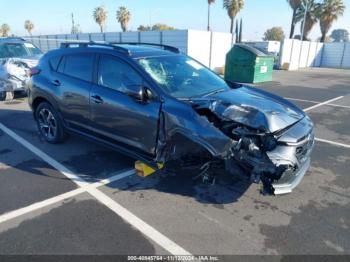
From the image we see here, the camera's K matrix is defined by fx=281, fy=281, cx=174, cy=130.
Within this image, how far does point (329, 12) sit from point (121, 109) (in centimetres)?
4070

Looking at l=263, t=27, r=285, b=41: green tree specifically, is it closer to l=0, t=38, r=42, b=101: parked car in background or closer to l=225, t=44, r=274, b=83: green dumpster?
l=225, t=44, r=274, b=83: green dumpster

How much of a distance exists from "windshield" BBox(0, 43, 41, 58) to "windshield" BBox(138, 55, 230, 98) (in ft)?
25.3

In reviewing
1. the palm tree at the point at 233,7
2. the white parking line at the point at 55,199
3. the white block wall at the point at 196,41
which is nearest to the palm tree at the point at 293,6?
the palm tree at the point at 233,7

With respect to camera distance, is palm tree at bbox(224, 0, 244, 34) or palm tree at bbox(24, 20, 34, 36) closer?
palm tree at bbox(224, 0, 244, 34)

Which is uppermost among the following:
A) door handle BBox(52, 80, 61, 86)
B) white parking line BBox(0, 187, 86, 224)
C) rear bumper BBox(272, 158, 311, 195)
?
door handle BBox(52, 80, 61, 86)

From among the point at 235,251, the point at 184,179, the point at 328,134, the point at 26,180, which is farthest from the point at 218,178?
the point at 328,134

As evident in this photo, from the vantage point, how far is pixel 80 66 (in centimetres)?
450

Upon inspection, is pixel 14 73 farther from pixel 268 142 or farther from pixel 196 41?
pixel 196 41

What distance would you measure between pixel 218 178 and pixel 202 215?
899 mm

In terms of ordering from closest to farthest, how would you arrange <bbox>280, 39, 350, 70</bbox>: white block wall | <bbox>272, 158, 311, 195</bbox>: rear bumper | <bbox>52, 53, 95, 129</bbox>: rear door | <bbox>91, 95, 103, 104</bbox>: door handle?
1. <bbox>272, 158, 311, 195</bbox>: rear bumper
2. <bbox>91, 95, 103, 104</bbox>: door handle
3. <bbox>52, 53, 95, 129</bbox>: rear door
4. <bbox>280, 39, 350, 70</bbox>: white block wall

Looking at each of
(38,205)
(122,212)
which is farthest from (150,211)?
(38,205)

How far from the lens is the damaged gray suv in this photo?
3129mm

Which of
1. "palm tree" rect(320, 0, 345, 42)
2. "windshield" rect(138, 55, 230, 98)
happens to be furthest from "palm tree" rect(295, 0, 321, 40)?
"windshield" rect(138, 55, 230, 98)

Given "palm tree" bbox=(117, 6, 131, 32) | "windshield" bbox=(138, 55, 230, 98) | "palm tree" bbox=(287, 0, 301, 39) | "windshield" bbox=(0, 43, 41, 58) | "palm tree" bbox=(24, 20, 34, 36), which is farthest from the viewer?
"palm tree" bbox=(24, 20, 34, 36)
